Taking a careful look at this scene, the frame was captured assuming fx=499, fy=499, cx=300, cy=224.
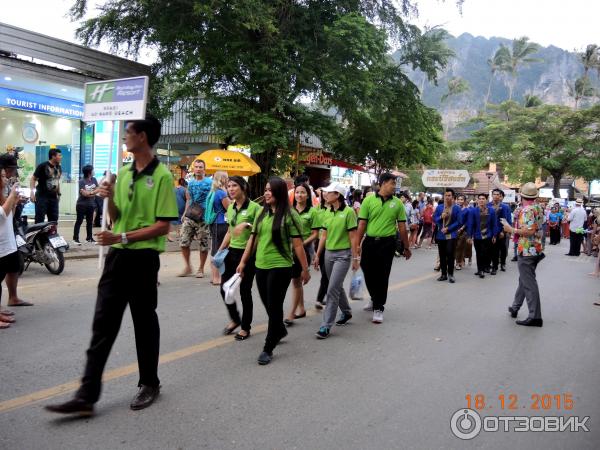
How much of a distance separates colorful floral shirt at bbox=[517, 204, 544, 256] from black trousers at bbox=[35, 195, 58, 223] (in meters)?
8.51

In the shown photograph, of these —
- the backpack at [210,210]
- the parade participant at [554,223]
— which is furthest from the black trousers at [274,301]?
the parade participant at [554,223]

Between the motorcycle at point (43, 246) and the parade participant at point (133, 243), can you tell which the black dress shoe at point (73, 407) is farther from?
the motorcycle at point (43, 246)

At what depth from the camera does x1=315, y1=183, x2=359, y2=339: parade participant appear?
5.68 m

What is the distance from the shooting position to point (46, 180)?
9898 millimetres

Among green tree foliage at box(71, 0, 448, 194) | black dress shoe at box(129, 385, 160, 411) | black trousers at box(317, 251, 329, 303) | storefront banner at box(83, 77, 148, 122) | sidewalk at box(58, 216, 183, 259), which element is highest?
green tree foliage at box(71, 0, 448, 194)

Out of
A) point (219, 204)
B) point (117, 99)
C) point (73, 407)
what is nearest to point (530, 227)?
point (219, 204)

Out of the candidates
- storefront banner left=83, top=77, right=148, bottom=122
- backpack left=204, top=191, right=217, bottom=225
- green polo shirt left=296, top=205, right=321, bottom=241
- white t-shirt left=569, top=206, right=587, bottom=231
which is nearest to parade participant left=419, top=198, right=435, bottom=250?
white t-shirt left=569, top=206, right=587, bottom=231

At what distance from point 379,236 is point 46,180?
7044 mm

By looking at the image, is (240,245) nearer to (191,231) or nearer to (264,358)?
(264,358)

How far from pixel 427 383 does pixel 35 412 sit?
3.04 m

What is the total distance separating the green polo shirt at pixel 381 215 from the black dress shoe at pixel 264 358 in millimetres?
2473

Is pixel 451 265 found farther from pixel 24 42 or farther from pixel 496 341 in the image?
pixel 24 42

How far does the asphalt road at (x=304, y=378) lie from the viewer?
10.6ft

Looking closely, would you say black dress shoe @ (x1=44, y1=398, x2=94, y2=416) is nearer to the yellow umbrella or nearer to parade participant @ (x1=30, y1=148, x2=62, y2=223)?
parade participant @ (x1=30, y1=148, x2=62, y2=223)
